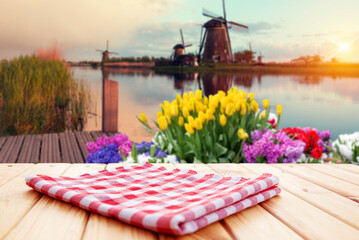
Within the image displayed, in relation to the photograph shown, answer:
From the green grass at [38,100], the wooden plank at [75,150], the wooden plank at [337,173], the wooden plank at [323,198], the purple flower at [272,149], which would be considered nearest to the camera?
the wooden plank at [323,198]

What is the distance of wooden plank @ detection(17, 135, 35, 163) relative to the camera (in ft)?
17.1

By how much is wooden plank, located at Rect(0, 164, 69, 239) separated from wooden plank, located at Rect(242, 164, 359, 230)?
2.78ft

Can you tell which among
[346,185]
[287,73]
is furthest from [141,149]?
[287,73]

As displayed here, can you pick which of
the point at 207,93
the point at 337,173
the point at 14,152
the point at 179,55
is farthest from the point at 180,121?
the point at 179,55

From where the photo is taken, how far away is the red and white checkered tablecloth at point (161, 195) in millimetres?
871

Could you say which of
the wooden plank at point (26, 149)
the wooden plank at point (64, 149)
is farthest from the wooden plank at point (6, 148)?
the wooden plank at point (64, 149)

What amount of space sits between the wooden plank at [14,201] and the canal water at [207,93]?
3.11 m

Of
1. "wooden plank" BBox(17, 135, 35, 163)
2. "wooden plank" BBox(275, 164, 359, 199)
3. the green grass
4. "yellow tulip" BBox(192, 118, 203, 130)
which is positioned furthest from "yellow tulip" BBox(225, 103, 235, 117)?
the green grass

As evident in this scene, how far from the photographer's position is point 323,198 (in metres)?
1.25

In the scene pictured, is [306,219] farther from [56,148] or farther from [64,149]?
[56,148]

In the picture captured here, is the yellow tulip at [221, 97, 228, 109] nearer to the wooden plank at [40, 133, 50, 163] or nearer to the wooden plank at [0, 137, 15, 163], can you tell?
the wooden plank at [40, 133, 50, 163]

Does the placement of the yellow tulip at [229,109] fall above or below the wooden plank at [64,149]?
above

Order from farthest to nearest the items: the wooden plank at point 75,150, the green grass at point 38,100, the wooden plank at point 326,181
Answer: the green grass at point 38,100 → the wooden plank at point 75,150 → the wooden plank at point 326,181

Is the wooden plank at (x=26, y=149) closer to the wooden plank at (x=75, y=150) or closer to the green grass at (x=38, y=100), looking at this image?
the wooden plank at (x=75, y=150)
